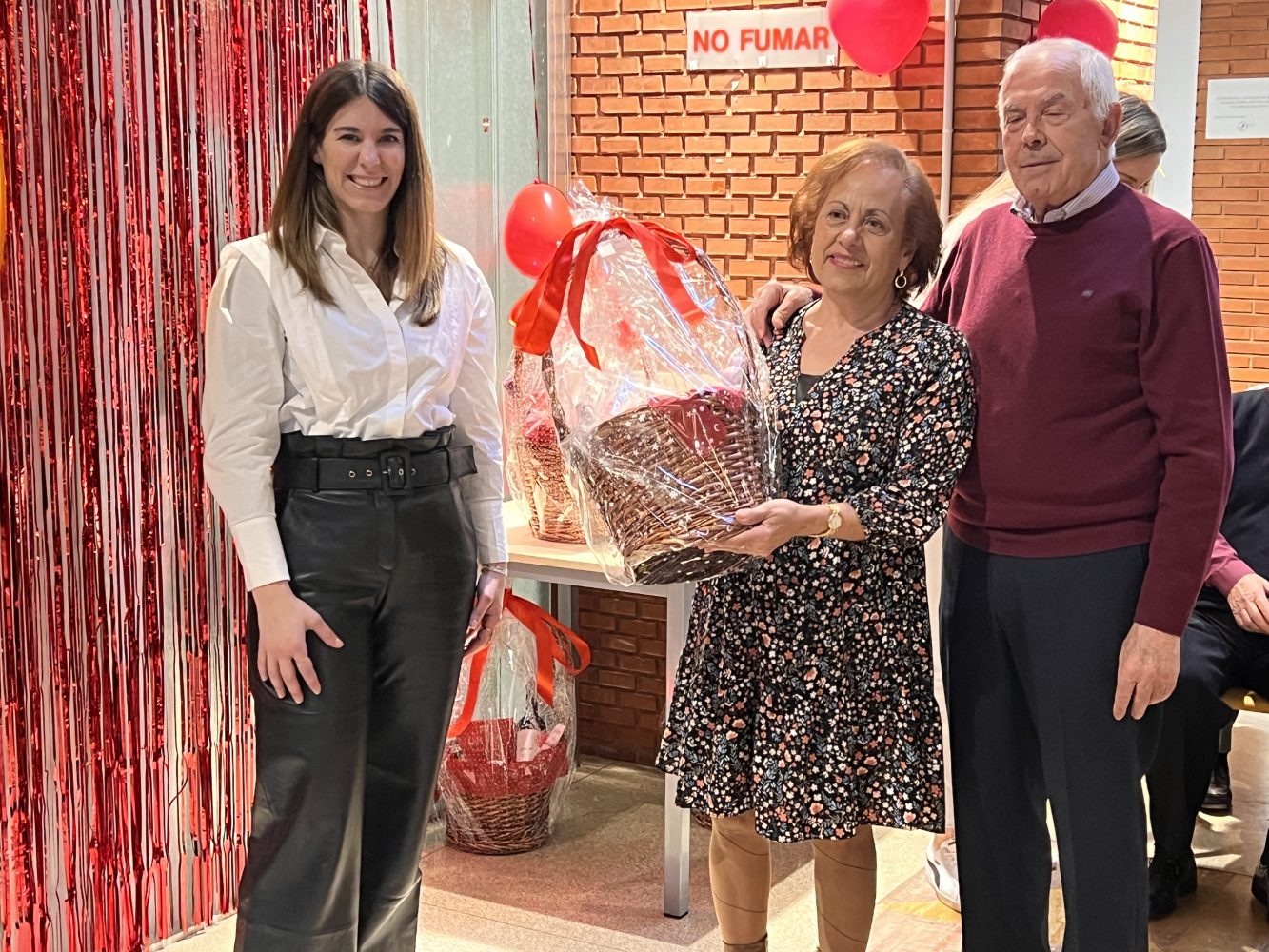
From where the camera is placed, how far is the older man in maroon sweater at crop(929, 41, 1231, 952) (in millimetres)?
2098

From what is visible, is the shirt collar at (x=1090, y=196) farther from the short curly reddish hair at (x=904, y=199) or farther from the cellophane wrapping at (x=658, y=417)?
the cellophane wrapping at (x=658, y=417)

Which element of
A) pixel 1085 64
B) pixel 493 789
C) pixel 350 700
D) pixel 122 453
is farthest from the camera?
pixel 493 789

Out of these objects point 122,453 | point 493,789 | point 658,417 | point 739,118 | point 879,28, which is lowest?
point 493,789

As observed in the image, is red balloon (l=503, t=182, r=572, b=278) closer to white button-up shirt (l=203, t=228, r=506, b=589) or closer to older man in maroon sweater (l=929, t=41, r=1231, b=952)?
white button-up shirt (l=203, t=228, r=506, b=589)

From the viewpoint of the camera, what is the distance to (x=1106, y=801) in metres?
2.22

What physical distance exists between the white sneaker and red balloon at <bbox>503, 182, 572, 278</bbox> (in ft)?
5.34

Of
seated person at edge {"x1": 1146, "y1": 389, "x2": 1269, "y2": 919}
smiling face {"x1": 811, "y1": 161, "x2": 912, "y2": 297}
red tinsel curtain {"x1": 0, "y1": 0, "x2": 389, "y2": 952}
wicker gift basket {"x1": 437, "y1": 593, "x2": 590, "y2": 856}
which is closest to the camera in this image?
smiling face {"x1": 811, "y1": 161, "x2": 912, "y2": 297}

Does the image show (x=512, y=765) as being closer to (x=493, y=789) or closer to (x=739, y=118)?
(x=493, y=789)

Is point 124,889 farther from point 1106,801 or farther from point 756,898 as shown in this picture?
point 1106,801

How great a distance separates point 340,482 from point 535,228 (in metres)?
1.38

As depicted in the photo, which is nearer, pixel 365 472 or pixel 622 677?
pixel 365 472

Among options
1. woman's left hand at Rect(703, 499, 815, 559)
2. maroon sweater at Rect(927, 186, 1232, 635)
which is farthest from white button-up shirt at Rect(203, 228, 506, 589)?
maroon sweater at Rect(927, 186, 1232, 635)

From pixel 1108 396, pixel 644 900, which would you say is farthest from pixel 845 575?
pixel 644 900

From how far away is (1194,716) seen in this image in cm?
332
